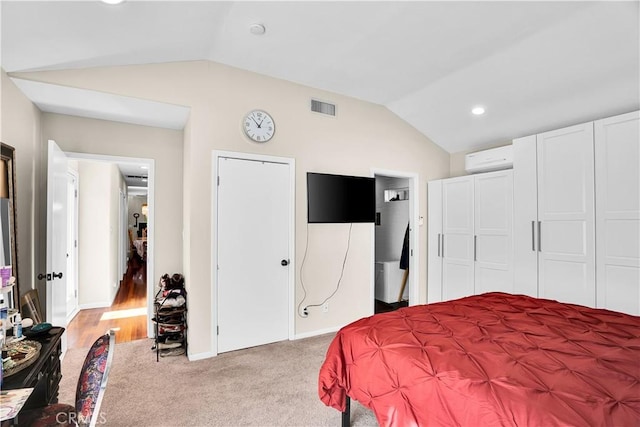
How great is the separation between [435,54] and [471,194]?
75.4 inches

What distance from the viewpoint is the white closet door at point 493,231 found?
3844 mm

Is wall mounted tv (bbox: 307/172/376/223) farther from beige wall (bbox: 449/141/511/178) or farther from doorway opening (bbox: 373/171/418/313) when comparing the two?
beige wall (bbox: 449/141/511/178)

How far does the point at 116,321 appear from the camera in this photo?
4.40 m

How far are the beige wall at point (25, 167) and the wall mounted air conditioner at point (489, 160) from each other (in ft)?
16.0

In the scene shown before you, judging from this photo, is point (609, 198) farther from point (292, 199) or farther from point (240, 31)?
point (240, 31)

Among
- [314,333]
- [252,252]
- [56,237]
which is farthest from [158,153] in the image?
[314,333]

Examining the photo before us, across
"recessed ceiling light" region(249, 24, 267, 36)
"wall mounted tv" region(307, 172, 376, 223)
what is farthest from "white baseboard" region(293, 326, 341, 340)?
"recessed ceiling light" region(249, 24, 267, 36)

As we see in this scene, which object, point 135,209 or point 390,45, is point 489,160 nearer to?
point 390,45

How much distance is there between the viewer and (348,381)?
6.37 ft

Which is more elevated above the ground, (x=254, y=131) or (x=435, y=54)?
(x=435, y=54)

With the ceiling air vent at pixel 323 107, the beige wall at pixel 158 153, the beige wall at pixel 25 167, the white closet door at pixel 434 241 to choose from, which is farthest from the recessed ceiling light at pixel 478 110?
the beige wall at pixel 25 167

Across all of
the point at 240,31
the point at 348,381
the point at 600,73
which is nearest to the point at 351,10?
the point at 240,31

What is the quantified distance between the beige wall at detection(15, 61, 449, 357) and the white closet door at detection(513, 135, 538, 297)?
4.33 feet

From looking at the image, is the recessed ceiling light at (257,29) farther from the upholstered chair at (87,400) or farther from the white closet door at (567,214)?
the white closet door at (567,214)
